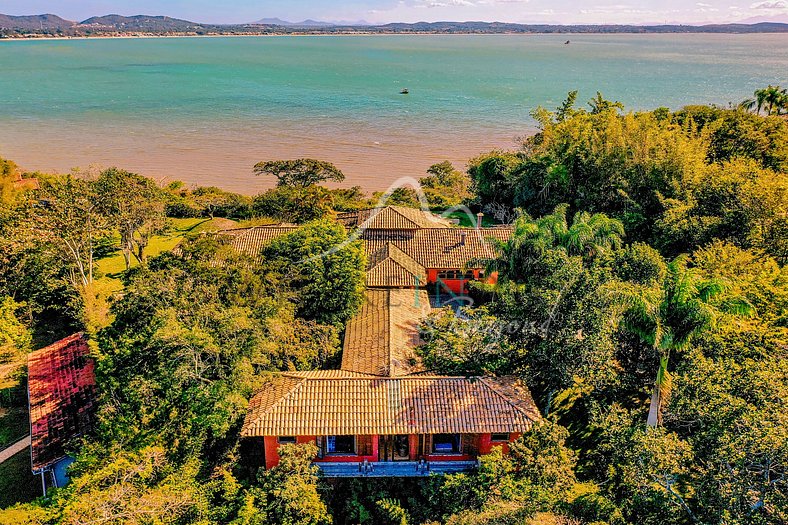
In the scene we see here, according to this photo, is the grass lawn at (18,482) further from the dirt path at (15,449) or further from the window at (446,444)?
the window at (446,444)

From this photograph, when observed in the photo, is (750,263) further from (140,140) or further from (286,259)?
(140,140)

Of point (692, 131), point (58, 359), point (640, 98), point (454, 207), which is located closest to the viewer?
point (58, 359)

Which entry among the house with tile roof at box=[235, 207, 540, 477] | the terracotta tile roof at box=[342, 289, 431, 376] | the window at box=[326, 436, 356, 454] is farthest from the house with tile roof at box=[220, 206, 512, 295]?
the window at box=[326, 436, 356, 454]

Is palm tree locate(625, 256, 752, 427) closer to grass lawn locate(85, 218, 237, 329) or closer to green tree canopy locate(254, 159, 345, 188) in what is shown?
grass lawn locate(85, 218, 237, 329)

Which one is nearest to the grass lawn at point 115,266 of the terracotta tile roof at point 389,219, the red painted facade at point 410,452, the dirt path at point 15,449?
the dirt path at point 15,449

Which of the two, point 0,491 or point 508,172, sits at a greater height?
point 508,172

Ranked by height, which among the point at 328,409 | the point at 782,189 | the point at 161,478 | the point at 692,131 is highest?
the point at 692,131

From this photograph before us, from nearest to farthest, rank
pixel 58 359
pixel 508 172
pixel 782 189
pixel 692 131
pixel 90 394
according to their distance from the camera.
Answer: pixel 90 394 < pixel 58 359 < pixel 782 189 < pixel 692 131 < pixel 508 172

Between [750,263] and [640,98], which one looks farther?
[640,98]

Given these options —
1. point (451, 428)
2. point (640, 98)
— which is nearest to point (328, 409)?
point (451, 428)
